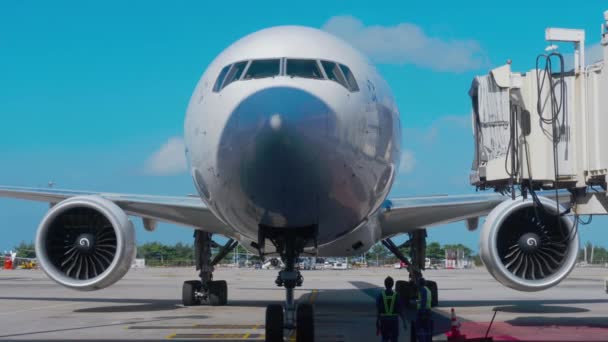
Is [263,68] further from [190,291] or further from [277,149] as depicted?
[190,291]

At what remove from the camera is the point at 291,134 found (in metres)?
6.79

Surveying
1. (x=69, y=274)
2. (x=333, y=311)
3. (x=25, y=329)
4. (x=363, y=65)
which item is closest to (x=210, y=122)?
(x=363, y=65)

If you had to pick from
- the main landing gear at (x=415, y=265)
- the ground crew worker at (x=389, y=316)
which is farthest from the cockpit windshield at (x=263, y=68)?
the main landing gear at (x=415, y=265)

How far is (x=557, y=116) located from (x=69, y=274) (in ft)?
27.9

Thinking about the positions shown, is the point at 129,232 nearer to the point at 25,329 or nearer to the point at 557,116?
the point at 25,329

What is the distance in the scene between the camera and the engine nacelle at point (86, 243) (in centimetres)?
1298

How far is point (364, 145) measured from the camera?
780cm

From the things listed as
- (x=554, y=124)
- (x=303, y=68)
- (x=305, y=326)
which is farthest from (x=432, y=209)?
(x=303, y=68)

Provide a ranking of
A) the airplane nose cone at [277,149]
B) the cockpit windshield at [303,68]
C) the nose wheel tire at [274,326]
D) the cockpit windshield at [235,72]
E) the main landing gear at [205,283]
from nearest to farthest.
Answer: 1. the airplane nose cone at [277,149]
2. the cockpit windshield at [303,68]
3. the cockpit windshield at [235,72]
4. the nose wheel tire at [274,326]
5. the main landing gear at [205,283]

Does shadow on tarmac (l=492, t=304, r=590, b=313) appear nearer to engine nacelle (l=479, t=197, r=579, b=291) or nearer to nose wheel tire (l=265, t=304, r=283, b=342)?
engine nacelle (l=479, t=197, r=579, b=291)

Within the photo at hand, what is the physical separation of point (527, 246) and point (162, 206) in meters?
6.42

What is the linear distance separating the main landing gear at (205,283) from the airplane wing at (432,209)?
390cm

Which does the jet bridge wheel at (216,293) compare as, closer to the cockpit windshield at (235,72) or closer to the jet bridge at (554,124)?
the jet bridge at (554,124)

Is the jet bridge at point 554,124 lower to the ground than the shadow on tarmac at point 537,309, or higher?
higher
